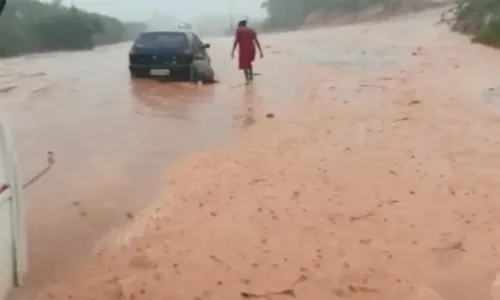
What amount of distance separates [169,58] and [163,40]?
0.66 metres

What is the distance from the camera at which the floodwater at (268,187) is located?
21.6 ft

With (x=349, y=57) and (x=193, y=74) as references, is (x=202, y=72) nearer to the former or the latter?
(x=193, y=74)

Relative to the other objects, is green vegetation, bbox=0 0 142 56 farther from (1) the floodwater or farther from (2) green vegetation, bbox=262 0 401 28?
(2) green vegetation, bbox=262 0 401 28

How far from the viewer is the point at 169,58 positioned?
1850cm

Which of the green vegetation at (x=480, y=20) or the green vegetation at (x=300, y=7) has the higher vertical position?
the green vegetation at (x=480, y=20)

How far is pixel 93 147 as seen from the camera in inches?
471

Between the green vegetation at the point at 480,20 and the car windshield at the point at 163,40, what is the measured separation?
10.1 metres

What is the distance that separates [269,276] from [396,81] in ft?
40.9

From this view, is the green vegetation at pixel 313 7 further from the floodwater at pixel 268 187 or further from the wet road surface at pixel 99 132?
the floodwater at pixel 268 187

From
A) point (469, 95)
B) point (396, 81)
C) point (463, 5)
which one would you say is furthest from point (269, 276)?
point (463, 5)

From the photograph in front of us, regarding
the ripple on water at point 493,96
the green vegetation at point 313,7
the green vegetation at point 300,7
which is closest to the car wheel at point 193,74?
the ripple on water at point 493,96

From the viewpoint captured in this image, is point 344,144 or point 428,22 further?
point 428,22

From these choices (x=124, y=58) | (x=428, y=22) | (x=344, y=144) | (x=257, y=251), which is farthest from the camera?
(x=428, y=22)

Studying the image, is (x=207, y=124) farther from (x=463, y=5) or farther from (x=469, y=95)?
(x=463, y=5)
